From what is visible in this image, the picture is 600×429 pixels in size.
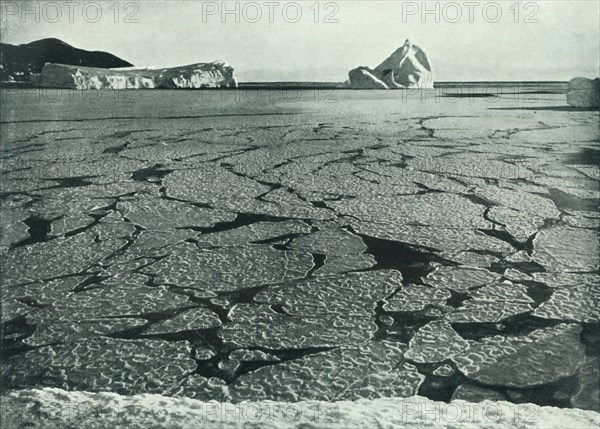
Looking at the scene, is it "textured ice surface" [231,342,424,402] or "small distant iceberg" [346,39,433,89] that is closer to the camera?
"textured ice surface" [231,342,424,402]

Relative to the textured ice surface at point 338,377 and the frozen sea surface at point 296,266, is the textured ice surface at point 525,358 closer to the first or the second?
the frozen sea surface at point 296,266

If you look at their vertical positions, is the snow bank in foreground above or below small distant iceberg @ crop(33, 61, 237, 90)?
below

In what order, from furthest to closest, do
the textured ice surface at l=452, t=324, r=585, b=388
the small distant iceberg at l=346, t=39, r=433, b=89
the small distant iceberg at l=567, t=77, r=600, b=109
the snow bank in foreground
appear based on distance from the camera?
the small distant iceberg at l=567, t=77, r=600, b=109, the small distant iceberg at l=346, t=39, r=433, b=89, the textured ice surface at l=452, t=324, r=585, b=388, the snow bank in foreground

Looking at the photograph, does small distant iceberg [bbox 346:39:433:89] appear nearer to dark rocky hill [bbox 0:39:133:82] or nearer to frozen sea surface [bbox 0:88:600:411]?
frozen sea surface [bbox 0:88:600:411]

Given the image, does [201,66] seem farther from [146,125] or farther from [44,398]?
[146,125]

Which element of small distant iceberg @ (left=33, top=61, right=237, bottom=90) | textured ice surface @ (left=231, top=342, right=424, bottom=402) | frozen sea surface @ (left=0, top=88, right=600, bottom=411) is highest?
small distant iceberg @ (left=33, top=61, right=237, bottom=90)

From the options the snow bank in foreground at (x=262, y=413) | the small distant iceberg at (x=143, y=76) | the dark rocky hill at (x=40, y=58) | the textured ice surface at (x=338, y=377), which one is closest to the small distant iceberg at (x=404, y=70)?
the small distant iceberg at (x=143, y=76)

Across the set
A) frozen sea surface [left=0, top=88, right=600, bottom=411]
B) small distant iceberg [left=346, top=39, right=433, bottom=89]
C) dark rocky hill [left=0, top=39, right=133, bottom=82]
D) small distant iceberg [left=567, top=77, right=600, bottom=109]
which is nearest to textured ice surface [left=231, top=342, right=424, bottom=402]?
frozen sea surface [left=0, top=88, right=600, bottom=411]
